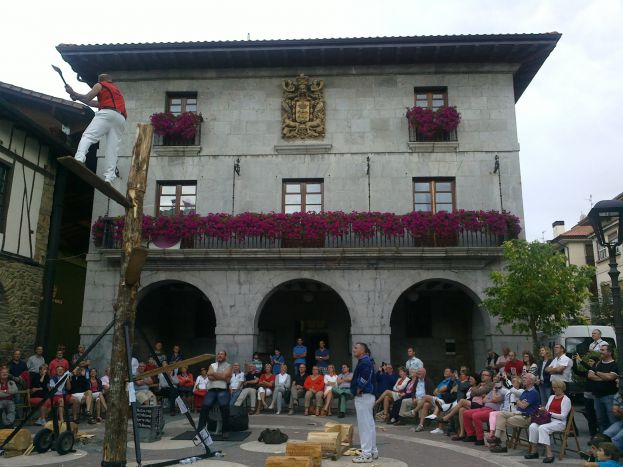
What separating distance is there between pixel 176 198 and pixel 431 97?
948 centimetres

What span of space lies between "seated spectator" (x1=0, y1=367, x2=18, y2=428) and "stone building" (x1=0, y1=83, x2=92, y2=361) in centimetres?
362

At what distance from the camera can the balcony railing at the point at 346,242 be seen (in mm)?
17188

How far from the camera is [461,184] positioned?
18125mm

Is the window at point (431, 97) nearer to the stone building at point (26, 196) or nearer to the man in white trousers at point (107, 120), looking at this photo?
the stone building at point (26, 196)

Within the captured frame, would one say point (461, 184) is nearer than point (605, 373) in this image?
No

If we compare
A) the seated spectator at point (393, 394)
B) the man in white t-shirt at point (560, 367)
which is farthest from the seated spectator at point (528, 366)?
the seated spectator at point (393, 394)

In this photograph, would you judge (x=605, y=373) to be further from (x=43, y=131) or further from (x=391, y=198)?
(x=43, y=131)

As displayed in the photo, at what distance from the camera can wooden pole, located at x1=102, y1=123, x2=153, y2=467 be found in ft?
24.1

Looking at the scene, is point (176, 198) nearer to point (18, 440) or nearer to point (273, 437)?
point (18, 440)

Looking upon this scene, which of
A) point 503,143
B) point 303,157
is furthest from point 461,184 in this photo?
point 303,157

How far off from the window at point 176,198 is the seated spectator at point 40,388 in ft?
21.1

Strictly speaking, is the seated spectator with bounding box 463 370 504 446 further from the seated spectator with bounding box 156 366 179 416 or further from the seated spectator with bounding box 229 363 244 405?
the seated spectator with bounding box 156 366 179 416

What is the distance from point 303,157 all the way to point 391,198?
327cm

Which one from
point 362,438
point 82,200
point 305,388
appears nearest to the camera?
point 362,438
